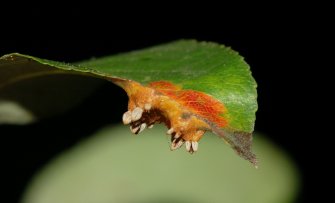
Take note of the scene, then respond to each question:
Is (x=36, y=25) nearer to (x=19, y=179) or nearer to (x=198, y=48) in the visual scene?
(x=19, y=179)

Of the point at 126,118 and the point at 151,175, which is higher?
the point at 126,118

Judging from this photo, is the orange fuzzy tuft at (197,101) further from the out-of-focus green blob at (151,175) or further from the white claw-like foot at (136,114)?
the out-of-focus green blob at (151,175)

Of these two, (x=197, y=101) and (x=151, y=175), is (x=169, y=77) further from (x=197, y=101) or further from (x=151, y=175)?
(x=151, y=175)

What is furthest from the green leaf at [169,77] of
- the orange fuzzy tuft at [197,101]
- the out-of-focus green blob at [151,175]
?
the out-of-focus green blob at [151,175]

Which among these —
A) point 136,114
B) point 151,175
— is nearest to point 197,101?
point 136,114

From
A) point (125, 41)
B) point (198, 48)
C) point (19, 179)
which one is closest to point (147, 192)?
point (19, 179)

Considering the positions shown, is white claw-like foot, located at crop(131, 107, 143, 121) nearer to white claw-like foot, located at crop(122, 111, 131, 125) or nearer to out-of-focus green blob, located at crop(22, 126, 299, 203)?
white claw-like foot, located at crop(122, 111, 131, 125)
